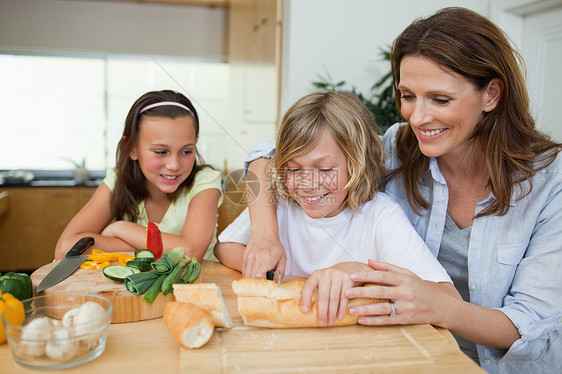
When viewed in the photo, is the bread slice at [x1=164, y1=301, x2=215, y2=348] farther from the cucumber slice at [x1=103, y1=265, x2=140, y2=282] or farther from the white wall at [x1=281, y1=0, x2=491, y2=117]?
the white wall at [x1=281, y1=0, x2=491, y2=117]

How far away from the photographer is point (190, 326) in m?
0.70

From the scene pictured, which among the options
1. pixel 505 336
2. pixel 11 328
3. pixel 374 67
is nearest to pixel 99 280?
pixel 11 328

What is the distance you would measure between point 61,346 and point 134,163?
1070 mm

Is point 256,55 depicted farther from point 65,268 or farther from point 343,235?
point 65,268

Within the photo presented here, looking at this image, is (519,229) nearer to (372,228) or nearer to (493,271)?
(493,271)

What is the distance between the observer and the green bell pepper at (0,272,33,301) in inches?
32.0

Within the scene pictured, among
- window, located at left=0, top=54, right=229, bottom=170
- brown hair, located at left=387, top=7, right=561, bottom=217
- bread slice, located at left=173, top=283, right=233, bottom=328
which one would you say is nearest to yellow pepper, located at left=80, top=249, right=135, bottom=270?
bread slice, located at left=173, top=283, right=233, bottom=328

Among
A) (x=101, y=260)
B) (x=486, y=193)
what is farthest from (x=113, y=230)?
(x=486, y=193)

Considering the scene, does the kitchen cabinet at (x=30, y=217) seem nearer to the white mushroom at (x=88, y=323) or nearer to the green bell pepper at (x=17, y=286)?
the green bell pepper at (x=17, y=286)

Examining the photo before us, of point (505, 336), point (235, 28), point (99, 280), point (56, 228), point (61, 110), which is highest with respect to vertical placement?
point (235, 28)

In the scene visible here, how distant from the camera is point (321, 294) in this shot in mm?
812

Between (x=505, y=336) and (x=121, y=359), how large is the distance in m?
0.78

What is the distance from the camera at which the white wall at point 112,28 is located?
4.50 m

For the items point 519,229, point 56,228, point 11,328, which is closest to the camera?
point 11,328
